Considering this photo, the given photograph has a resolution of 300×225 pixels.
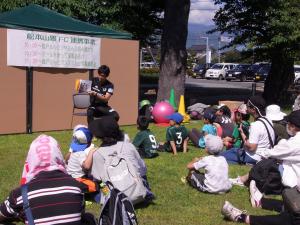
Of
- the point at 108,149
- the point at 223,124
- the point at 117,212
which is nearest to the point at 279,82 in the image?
the point at 223,124

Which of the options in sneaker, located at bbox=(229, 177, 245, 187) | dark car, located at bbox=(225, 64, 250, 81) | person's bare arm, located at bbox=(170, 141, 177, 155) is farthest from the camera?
dark car, located at bbox=(225, 64, 250, 81)

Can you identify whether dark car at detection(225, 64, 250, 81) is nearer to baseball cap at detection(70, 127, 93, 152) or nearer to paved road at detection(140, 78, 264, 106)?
paved road at detection(140, 78, 264, 106)

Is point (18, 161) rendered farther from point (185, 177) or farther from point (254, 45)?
point (254, 45)

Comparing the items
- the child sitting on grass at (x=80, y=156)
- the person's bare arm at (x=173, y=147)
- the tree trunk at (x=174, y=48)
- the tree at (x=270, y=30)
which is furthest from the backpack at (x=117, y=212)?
the tree at (x=270, y=30)

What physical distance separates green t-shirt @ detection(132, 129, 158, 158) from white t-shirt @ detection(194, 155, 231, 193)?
2.25m

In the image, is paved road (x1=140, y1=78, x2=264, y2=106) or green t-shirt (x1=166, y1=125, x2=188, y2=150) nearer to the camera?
green t-shirt (x1=166, y1=125, x2=188, y2=150)

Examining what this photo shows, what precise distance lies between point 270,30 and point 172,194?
50.7 feet

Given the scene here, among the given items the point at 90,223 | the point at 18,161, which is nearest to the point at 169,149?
the point at 18,161

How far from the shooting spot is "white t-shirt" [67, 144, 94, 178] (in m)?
6.91

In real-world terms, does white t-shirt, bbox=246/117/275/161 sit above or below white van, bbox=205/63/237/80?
above

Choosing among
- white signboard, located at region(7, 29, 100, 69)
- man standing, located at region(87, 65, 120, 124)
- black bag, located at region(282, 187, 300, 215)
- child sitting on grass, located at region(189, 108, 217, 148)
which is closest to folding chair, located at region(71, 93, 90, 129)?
white signboard, located at region(7, 29, 100, 69)

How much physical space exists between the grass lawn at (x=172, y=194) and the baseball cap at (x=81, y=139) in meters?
0.79

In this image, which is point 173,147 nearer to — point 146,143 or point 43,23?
point 146,143

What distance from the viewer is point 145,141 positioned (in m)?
9.73
